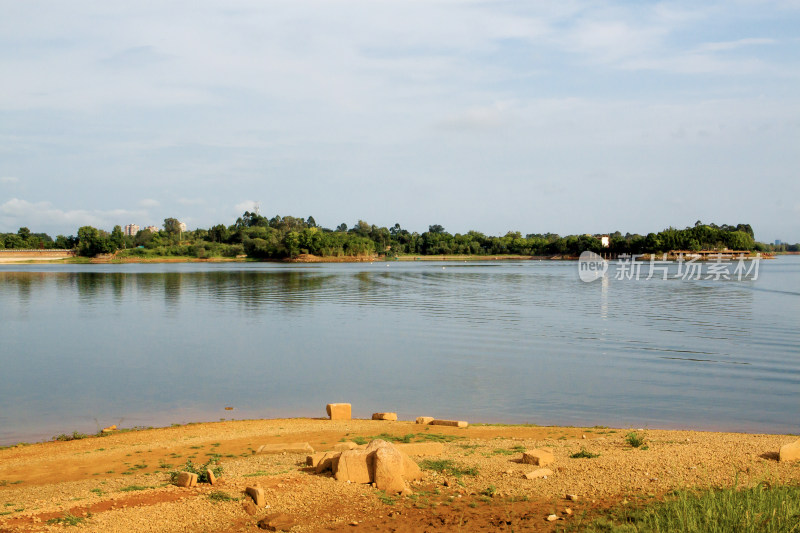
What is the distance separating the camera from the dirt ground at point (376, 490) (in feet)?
24.4

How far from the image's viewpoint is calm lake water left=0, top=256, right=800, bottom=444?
16203 mm

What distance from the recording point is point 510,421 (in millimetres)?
15156

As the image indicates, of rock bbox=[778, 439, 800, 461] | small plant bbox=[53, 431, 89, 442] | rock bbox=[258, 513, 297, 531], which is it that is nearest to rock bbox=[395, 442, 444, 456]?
rock bbox=[258, 513, 297, 531]

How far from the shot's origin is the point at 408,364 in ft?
75.6

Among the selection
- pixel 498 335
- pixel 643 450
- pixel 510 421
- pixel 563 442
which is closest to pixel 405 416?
pixel 510 421

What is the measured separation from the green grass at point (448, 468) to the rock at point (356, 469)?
3.52 ft

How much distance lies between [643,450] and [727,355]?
16.8 meters

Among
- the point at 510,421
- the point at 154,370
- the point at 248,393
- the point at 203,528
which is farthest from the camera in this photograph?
the point at 154,370

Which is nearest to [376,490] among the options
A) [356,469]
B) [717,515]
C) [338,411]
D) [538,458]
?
[356,469]

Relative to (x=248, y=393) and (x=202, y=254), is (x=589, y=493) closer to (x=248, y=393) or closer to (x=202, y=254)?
(x=248, y=393)

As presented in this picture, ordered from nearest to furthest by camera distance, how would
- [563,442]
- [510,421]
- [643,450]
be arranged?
[643,450], [563,442], [510,421]

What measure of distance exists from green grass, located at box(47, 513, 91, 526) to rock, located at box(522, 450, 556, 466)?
237 inches

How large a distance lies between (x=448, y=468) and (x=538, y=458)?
135 cm

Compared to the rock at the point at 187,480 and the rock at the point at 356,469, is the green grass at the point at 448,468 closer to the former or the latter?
the rock at the point at 356,469
